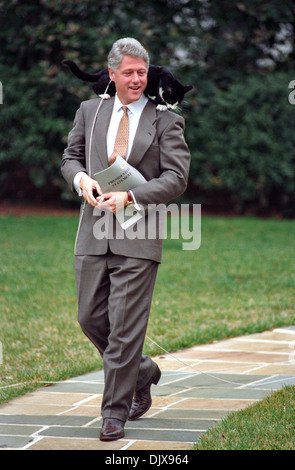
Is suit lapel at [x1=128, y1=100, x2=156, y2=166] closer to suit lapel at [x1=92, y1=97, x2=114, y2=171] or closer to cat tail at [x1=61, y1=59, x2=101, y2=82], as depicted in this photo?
suit lapel at [x1=92, y1=97, x2=114, y2=171]

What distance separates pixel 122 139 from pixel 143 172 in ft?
0.68

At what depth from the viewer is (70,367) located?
5168mm

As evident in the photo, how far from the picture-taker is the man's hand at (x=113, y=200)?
3.65 metres

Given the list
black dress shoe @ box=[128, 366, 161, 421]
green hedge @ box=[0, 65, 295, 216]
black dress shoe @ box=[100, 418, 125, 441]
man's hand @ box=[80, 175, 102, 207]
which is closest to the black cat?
man's hand @ box=[80, 175, 102, 207]

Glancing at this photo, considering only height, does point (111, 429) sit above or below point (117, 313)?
below

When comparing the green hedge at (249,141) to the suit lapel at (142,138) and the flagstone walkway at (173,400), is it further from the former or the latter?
the suit lapel at (142,138)

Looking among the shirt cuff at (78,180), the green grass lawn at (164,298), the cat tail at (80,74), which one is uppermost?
the cat tail at (80,74)

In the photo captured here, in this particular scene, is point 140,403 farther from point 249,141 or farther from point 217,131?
point 217,131

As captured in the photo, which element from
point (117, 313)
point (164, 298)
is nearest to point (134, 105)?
point (117, 313)

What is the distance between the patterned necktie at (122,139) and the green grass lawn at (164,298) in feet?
5.72

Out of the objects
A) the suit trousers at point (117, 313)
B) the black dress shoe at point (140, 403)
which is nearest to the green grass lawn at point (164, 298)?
the black dress shoe at point (140, 403)

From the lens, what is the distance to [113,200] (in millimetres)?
3650

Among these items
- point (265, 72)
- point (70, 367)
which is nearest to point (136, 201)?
point (70, 367)
